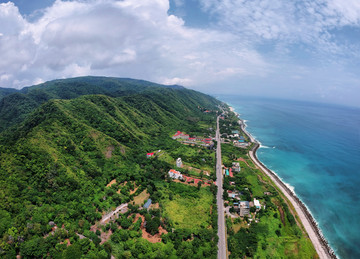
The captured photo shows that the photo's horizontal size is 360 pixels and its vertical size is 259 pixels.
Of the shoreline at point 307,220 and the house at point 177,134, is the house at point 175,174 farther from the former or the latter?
the house at point 177,134

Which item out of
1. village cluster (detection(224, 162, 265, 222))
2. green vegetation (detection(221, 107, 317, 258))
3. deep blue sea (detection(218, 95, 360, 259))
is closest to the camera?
green vegetation (detection(221, 107, 317, 258))

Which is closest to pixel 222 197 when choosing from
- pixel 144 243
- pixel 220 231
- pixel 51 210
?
pixel 220 231

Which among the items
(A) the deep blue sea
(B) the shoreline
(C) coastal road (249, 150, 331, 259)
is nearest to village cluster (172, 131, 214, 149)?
(A) the deep blue sea

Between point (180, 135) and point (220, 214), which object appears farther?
point (180, 135)

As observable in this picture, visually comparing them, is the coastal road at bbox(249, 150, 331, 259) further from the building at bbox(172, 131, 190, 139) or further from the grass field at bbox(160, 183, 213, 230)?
the building at bbox(172, 131, 190, 139)

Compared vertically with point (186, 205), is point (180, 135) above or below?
above

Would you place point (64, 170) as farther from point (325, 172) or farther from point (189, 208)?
point (325, 172)

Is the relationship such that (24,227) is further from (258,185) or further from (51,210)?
(258,185)

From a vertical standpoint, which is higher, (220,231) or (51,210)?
(51,210)

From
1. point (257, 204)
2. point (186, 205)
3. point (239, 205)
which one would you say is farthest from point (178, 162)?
point (257, 204)

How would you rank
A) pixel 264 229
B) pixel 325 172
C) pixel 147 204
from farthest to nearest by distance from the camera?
pixel 325 172
pixel 147 204
pixel 264 229

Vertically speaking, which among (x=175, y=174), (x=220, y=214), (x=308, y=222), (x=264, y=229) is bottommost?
(x=308, y=222)
